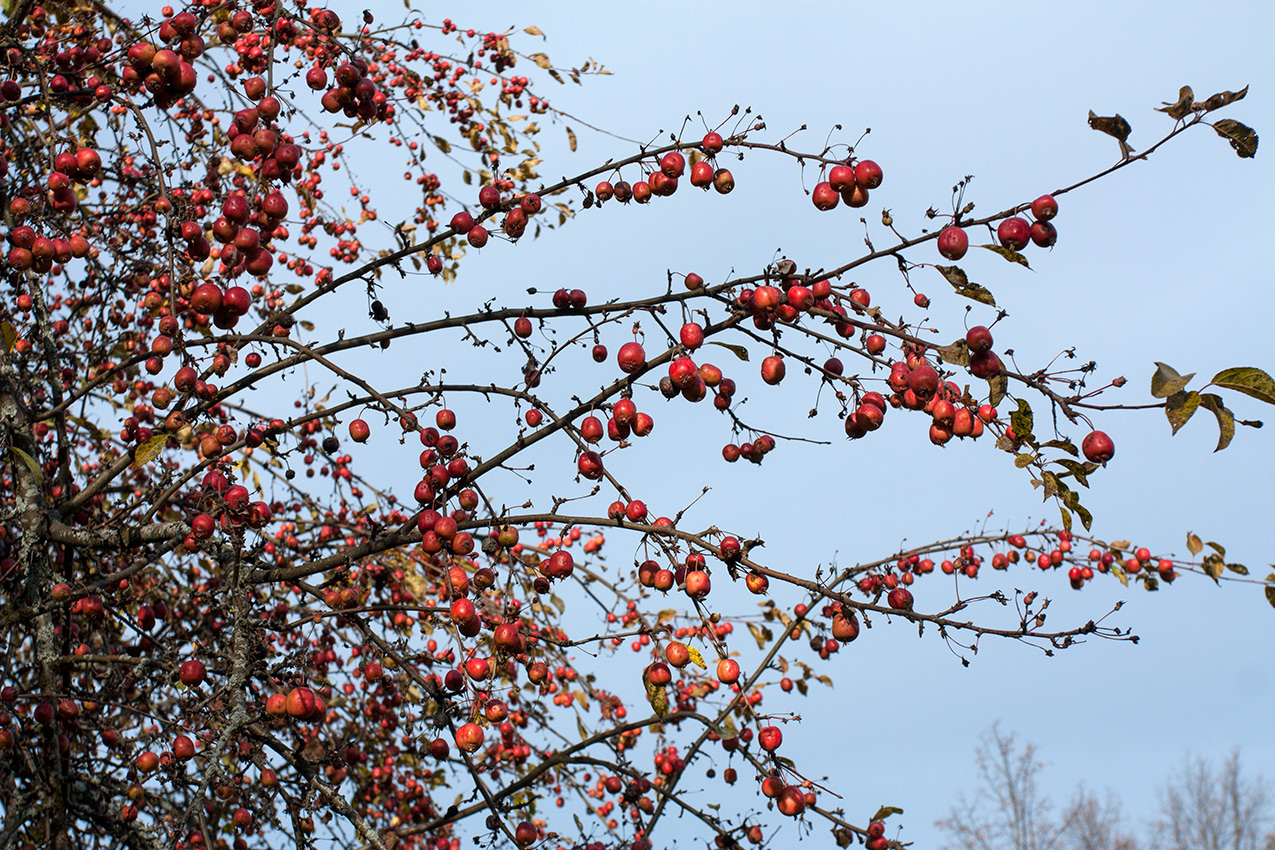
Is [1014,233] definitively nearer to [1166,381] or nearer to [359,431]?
[1166,381]

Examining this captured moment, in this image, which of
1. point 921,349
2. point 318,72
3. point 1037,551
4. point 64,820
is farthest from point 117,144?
point 1037,551

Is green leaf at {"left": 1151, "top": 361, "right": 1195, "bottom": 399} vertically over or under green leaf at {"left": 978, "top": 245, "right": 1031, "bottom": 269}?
under

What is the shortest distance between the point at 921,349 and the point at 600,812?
4.29m

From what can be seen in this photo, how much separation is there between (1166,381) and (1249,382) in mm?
151

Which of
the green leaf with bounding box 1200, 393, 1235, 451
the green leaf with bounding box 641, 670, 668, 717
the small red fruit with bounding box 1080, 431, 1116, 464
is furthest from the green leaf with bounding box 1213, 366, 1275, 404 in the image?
the green leaf with bounding box 641, 670, 668, 717

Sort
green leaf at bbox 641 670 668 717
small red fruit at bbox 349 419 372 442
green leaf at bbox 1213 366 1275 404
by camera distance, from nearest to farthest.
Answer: green leaf at bbox 1213 366 1275 404, green leaf at bbox 641 670 668 717, small red fruit at bbox 349 419 372 442

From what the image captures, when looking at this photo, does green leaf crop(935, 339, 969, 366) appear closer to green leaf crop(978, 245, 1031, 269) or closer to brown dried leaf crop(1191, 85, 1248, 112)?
green leaf crop(978, 245, 1031, 269)

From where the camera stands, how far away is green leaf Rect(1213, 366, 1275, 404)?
1.90 metres

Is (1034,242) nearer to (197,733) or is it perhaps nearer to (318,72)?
(318,72)

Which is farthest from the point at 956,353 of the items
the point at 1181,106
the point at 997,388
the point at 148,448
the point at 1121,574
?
the point at 1121,574

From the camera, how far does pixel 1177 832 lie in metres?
24.9

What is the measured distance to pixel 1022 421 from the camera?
2.24 m

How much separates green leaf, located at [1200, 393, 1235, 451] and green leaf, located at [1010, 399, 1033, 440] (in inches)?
14.3

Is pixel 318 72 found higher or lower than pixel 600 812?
higher
